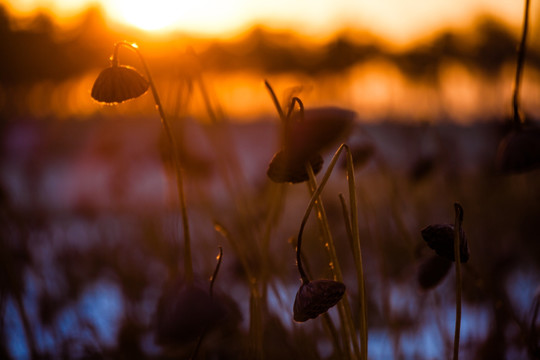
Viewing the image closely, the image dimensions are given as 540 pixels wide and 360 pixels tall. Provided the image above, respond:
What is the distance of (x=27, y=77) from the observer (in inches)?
523

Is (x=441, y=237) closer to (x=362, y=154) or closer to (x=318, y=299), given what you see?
(x=318, y=299)

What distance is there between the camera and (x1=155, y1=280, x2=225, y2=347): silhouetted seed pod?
35 centimetres

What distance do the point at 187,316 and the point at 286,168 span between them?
0.39 ft

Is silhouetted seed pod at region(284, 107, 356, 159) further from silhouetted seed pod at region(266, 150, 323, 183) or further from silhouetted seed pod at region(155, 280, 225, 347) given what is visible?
silhouetted seed pod at region(155, 280, 225, 347)

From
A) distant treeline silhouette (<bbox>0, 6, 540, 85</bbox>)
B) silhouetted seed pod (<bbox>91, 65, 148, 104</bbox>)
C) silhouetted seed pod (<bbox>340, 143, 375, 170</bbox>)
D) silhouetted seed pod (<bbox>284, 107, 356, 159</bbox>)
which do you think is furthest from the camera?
distant treeline silhouette (<bbox>0, 6, 540, 85</bbox>)

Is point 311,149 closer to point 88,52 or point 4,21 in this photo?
point 4,21

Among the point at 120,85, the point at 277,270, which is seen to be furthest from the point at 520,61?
the point at 277,270

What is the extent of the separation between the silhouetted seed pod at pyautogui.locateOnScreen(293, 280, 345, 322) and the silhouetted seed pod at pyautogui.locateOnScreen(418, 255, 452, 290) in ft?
0.46

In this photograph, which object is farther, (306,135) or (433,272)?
(433,272)

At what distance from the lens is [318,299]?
1.09 ft

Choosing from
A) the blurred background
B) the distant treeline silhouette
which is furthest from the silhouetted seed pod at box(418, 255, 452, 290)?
the distant treeline silhouette

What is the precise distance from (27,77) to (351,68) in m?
9.51

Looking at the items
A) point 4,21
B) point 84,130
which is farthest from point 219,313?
point 84,130

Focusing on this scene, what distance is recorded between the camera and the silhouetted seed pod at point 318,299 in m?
0.33
